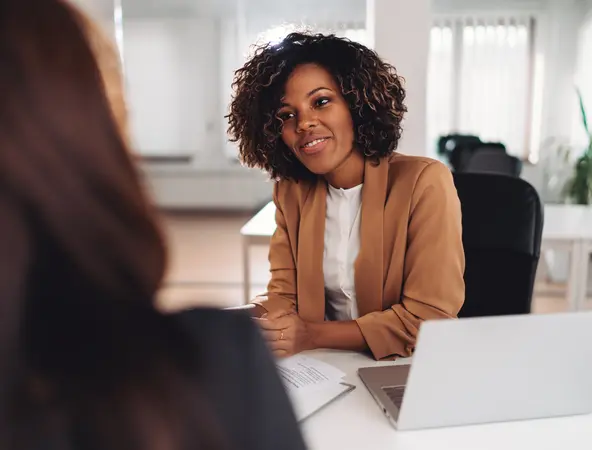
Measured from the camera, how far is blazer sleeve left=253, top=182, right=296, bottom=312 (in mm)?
1448

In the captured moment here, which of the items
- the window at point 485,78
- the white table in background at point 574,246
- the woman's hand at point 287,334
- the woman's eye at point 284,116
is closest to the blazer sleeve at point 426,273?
the woman's hand at point 287,334

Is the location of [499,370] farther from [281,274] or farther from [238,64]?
[238,64]

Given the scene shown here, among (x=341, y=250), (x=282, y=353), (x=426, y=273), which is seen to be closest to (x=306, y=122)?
(x=341, y=250)

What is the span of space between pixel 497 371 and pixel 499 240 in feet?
2.18

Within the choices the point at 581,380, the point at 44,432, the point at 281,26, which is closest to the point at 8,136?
the point at 44,432

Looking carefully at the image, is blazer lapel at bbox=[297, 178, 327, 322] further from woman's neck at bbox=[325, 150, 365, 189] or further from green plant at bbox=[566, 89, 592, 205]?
green plant at bbox=[566, 89, 592, 205]

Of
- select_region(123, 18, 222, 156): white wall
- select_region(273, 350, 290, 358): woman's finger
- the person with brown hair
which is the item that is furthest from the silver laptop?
select_region(123, 18, 222, 156): white wall

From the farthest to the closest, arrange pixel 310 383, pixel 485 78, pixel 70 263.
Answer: pixel 485 78 < pixel 310 383 < pixel 70 263

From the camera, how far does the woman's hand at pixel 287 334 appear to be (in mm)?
1175

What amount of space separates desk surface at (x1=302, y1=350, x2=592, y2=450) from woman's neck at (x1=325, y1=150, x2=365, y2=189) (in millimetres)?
668

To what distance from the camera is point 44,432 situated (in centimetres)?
39

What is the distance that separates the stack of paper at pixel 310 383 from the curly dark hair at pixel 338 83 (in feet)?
1.88

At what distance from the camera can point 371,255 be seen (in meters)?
1.35

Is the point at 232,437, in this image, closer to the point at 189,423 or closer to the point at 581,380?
the point at 189,423
